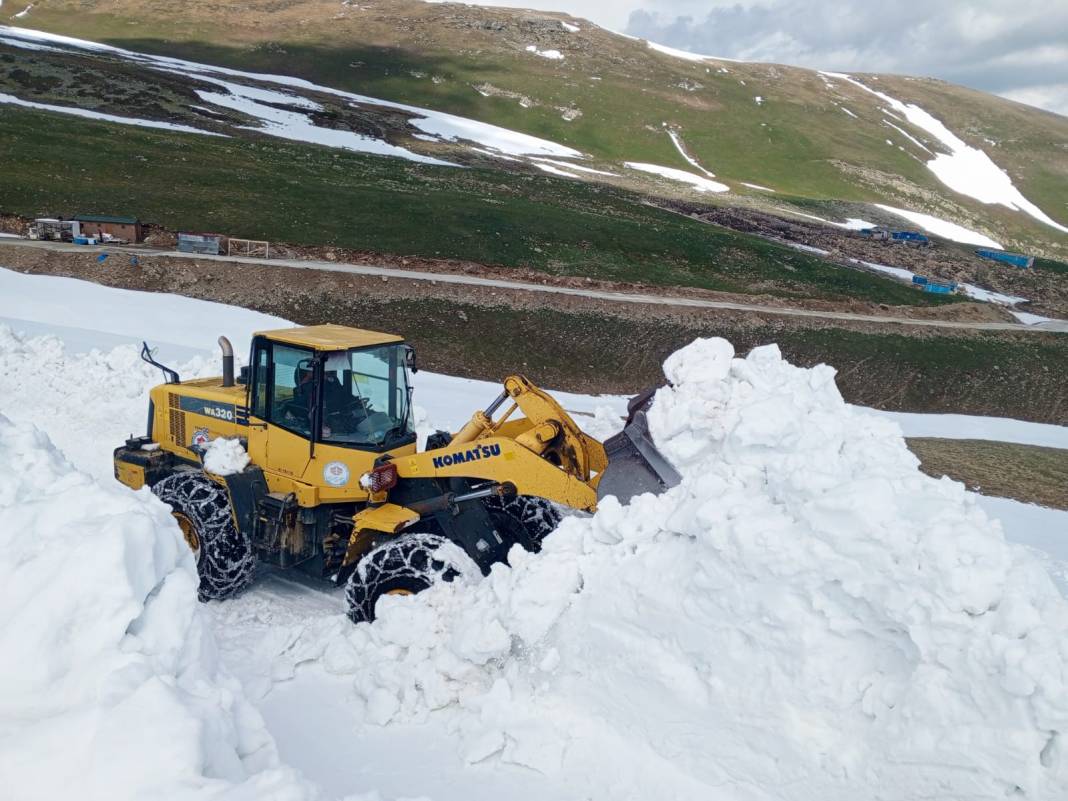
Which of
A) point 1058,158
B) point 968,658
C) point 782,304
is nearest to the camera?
point 968,658

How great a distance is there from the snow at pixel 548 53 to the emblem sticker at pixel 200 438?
377ft

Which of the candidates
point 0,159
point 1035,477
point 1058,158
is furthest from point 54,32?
point 1058,158

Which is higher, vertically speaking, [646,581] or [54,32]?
[54,32]

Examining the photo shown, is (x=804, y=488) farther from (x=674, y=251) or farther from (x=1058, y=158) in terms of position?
(x=1058, y=158)

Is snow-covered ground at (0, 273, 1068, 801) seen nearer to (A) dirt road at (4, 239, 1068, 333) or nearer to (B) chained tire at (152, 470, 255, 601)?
(B) chained tire at (152, 470, 255, 601)

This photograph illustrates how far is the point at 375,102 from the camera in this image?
8769 cm

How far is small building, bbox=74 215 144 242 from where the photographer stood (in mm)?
31422

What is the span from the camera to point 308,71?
96.4m

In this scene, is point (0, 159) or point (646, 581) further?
point (0, 159)

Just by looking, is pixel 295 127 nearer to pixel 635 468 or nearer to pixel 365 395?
pixel 365 395

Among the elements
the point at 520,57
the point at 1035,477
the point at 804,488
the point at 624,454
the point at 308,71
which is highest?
the point at 520,57

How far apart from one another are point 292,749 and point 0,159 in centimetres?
4177

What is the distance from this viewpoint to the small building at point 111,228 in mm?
31422

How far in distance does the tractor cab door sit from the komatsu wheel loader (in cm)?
1
